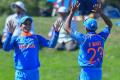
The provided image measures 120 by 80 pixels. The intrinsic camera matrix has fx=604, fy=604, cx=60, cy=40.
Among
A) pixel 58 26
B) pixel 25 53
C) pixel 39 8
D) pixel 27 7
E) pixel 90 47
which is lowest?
pixel 39 8

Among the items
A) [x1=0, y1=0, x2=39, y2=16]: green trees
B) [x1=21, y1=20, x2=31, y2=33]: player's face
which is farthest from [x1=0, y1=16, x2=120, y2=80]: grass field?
[x1=0, y1=0, x2=39, y2=16]: green trees

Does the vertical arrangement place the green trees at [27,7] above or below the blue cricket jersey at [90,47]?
below

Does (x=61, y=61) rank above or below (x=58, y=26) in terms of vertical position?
below

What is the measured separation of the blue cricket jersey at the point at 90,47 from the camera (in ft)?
35.7

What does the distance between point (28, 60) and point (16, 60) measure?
0.91ft

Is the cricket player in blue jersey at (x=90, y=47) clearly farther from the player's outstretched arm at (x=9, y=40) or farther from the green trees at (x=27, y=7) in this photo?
the green trees at (x=27, y=7)

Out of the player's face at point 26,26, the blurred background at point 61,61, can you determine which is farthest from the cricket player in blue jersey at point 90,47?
the blurred background at point 61,61

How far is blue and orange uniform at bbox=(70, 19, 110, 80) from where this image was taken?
10891 mm

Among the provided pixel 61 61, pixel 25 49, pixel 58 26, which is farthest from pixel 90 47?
pixel 61 61

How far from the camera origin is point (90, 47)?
1089 centimetres

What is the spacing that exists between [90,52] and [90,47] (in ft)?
0.31

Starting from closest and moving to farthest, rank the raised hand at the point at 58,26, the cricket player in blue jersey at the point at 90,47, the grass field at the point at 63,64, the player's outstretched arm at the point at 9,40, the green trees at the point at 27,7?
the cricket player in blue jersey at the point at 90,47, the player's outstretched arm at the point at 9,40, the raised hand at the point at 58,26, the grass field at the point at 63,64, the green trees at the point at 27,7

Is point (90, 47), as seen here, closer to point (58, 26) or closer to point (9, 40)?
point (58, 26)

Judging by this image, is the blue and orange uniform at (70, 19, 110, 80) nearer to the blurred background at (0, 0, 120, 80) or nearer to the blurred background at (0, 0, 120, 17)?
the blurred background at (0, 0, 120, 80)
